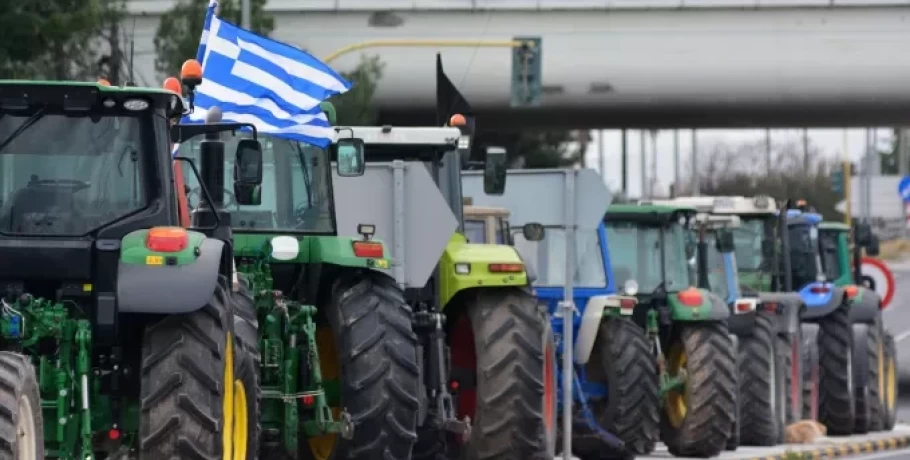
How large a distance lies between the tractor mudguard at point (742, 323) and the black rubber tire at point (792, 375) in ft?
2.46

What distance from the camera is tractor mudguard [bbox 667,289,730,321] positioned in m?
21.3

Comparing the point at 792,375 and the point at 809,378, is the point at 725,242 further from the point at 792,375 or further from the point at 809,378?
the point at 809,378

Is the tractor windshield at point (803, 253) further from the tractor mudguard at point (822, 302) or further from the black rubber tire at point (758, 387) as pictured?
the black rubber tire at point (758, 387)

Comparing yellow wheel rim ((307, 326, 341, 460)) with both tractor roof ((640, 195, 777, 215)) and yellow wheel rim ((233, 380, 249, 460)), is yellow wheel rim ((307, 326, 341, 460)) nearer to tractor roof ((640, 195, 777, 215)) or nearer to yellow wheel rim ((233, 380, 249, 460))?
yellow wheel rim ((233, 380, 249, 460))

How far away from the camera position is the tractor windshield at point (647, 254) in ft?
72.3

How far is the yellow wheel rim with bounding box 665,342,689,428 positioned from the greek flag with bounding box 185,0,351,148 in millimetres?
5363

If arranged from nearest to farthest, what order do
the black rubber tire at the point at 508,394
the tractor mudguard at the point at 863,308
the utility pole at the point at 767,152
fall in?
the black rubber tire at the point at 508,394 < the tractor mudguard at the point at 863,308 < the utility pole at the point at 767,152

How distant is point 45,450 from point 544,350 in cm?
668

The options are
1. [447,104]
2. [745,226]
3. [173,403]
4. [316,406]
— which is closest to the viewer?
[173,403]

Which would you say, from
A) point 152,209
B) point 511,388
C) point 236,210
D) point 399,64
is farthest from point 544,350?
point 399,64

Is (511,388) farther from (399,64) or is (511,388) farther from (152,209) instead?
(399,64)

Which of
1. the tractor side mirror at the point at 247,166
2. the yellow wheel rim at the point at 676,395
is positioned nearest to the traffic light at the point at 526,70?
the yellow wheel rim at the point at 676,395

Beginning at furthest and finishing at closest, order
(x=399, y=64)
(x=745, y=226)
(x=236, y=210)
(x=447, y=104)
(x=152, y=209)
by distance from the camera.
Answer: (x=399, y=64)
(x=745, y=226)
(x=447, y=104)
(x=236, y=210)
(x=152, y=209)

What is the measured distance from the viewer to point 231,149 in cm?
1609
